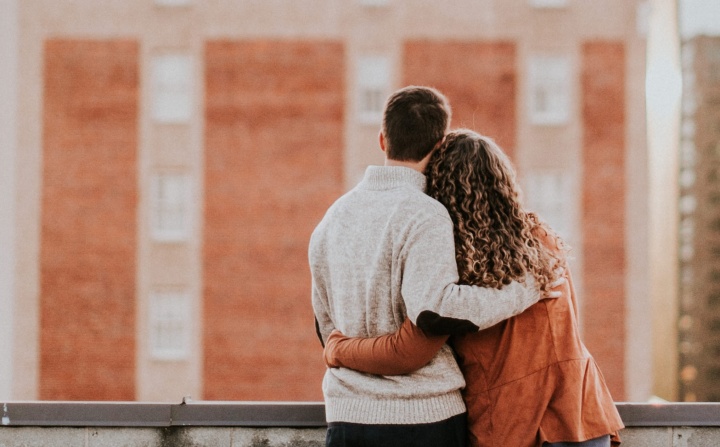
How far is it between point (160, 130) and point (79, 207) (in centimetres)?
303

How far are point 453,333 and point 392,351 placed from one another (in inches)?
7.0

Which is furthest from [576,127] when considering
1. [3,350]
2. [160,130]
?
[3,350]

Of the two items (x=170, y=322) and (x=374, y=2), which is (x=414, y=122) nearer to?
(x=374, y=2)

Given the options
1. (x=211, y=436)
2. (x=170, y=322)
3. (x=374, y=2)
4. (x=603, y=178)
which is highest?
(x=374, y=2)

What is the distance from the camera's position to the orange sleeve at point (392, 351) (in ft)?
6.49

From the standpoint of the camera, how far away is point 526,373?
6.75 feet

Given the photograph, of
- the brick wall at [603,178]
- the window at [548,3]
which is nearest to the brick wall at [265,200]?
the window at [548,3]

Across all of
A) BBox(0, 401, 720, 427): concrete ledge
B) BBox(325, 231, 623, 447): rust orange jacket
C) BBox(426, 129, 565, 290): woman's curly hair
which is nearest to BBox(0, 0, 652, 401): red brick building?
Result: BBox(0, 401, 720, 427): concrete ledge

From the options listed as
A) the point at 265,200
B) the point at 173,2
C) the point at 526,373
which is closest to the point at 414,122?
the point at 526,373

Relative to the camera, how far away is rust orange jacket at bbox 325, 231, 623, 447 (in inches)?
81.0

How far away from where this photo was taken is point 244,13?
60.1ft

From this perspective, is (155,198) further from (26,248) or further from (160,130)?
(26,248)

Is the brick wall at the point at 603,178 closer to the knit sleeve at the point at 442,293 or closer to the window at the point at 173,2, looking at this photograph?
the window at the point at 173,2

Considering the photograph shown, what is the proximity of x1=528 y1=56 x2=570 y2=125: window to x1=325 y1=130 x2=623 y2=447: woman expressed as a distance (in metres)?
16.9
